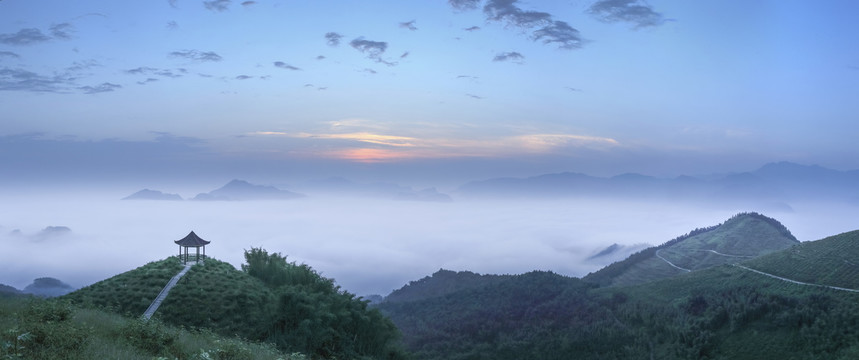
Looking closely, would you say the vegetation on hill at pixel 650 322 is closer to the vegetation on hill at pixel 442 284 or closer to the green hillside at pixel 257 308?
the vegetation on hill at pixel 442 284

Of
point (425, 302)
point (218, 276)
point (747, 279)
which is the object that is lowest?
point (425, 302)

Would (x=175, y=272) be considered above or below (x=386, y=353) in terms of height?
above

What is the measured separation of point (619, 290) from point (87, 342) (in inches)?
3472

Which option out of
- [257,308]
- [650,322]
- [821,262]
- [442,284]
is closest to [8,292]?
[257,308]

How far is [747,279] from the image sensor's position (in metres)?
72.6

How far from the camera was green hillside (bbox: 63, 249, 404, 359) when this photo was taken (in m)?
35.0

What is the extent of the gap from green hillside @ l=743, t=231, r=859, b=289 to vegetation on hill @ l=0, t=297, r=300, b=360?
69.8 m

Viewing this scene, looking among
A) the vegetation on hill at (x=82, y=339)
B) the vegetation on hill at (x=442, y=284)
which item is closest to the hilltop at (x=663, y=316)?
the vegetation on hill at (x=442, y=284)

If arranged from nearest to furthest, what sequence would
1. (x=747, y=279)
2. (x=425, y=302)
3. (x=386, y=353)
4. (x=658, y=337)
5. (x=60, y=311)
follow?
1. (x=60, y=311)
2. (x=386, y=353)
3. (x=658, y=337)
4. (x=747, y=279)
5. (x=425, y=302)

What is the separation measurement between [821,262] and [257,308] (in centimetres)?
7324


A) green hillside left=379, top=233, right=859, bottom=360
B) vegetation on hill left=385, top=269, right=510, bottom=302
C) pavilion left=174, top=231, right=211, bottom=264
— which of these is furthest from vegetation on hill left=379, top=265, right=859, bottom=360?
pavilion left=174, top=231, right=211, bottom=264

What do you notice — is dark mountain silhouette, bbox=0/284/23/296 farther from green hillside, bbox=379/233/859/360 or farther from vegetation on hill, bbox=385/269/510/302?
vegetation on hill, bbox=385/269/510/302

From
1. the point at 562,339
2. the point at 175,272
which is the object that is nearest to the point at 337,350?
the point at 175,272

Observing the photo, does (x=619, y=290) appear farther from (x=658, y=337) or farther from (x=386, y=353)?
(x=386, y=353)
